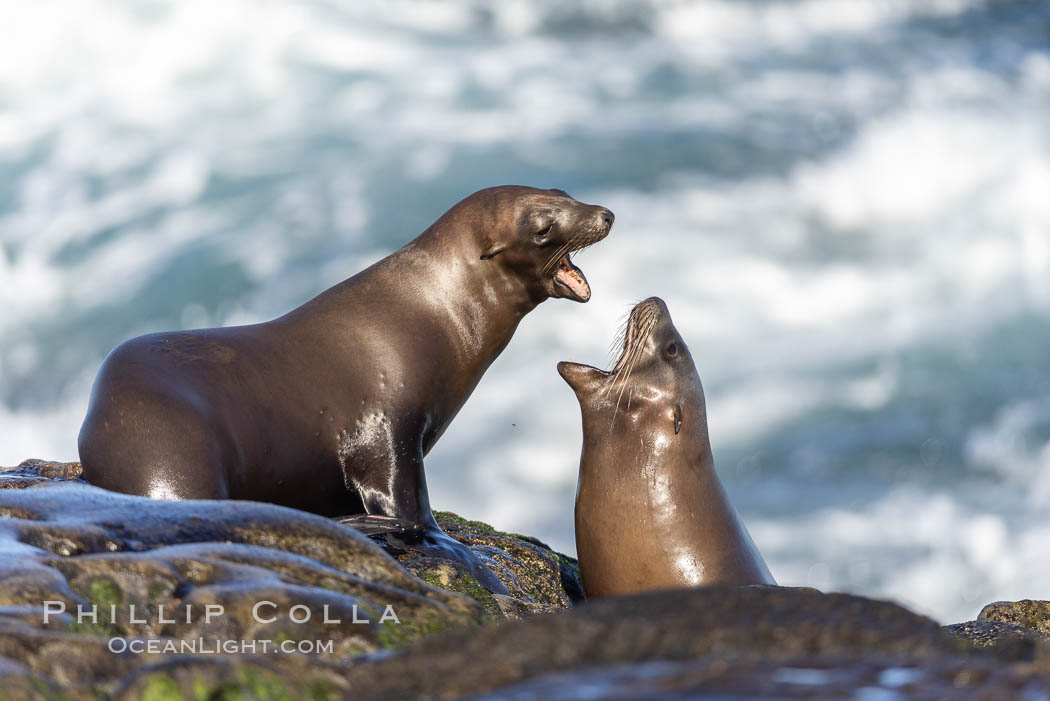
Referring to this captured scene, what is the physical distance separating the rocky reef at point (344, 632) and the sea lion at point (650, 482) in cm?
336

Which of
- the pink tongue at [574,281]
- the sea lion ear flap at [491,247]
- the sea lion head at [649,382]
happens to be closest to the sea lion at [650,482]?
the sea lion head at [649,382]

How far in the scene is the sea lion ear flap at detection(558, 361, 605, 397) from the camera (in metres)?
8.62

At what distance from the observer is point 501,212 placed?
905 cm

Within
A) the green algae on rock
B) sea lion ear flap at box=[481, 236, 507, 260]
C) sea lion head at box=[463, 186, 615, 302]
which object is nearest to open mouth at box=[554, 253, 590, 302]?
sea lion head at box=[463, 186, 615, 302]

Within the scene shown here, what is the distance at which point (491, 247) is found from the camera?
8.97m

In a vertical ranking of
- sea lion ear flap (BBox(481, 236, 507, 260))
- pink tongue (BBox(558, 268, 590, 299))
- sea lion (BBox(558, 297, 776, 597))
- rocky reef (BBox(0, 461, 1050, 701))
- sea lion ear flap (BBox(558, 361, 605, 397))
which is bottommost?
rocky reef (BBox(0, 461, 1050, 701))

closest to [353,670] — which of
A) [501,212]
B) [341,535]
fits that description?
[341,535]

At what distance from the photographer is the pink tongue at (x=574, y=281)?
9.16 metres

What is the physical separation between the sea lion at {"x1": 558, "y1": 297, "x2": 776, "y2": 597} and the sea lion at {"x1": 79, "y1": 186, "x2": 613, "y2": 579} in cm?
80

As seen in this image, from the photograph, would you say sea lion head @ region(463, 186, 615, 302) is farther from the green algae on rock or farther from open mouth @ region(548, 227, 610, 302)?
the green algae on rock

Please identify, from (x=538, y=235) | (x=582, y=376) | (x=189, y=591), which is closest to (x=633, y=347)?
(x=582, y=376)

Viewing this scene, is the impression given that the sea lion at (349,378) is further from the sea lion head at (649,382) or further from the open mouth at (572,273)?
the sea lion head at (649,382)

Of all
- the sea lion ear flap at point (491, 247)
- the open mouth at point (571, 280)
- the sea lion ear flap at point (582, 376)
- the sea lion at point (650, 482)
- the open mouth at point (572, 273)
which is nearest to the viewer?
the sea lion at point (650, 482)

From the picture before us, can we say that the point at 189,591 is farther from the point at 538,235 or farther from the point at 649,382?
the point at 538,235
